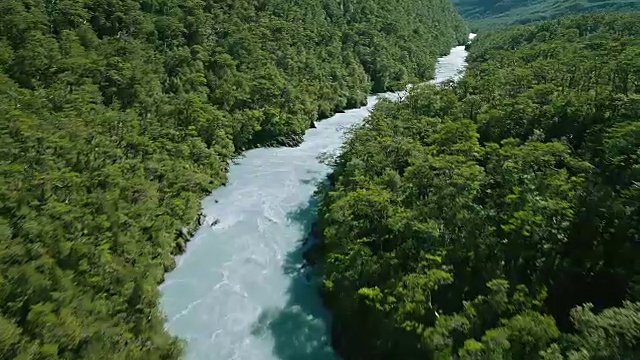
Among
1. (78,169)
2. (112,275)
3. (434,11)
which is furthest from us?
(434,11)

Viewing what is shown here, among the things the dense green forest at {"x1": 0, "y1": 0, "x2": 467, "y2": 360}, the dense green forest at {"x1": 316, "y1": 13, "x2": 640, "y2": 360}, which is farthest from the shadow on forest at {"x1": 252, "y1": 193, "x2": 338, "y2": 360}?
the dense green forest at {"x1": 0, "y1": 0, "x2": 467, "y2": 360}

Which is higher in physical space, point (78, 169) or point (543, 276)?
point (78, 169)

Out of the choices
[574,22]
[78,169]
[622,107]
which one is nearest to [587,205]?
[622,107]

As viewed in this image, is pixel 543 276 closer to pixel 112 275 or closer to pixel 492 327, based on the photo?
pixel 492 327

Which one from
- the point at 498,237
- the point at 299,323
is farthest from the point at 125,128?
the point at 498,237

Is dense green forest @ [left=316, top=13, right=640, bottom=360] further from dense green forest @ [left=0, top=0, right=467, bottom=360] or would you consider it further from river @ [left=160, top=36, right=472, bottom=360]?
dense green forest @ [left=0, top=0, right=467, bottom=360]
